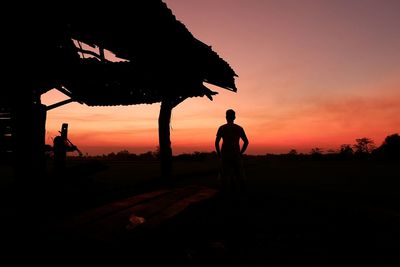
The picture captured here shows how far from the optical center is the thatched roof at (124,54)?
3.97m

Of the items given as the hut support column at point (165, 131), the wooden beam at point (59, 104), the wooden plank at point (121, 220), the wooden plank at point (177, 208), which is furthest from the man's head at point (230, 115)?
the wooden beam at point (59, 104)

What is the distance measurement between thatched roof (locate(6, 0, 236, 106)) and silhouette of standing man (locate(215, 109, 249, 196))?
134 centimetres

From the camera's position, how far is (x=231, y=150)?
710cm

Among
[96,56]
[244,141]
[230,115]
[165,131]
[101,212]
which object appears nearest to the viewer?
[101,212]

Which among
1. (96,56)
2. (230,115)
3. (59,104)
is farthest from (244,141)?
(59,104)

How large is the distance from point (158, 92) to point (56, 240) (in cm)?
624

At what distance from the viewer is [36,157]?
4125 millimetres

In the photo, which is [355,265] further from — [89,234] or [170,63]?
[170,63]

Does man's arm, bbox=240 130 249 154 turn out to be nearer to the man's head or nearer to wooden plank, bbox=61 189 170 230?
the man's head

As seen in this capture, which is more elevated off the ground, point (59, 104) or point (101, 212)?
point (59, 104)

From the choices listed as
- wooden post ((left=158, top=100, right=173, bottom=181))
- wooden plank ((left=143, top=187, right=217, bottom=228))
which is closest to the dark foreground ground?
wooden plank ((left=143, top=187, right=217, bottom=228))

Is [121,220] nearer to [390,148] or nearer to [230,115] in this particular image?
[230,115]

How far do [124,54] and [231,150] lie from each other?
2.97m

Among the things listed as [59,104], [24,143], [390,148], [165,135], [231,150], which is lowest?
[24,143]
